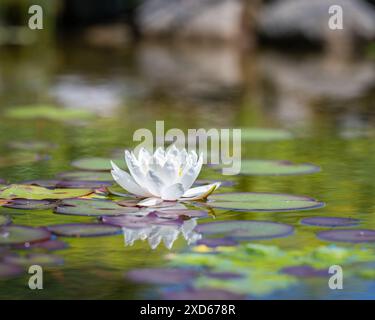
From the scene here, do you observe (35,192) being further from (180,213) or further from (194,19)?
(194,19)

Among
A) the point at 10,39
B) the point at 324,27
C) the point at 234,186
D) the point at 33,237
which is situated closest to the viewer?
the point at 33,237

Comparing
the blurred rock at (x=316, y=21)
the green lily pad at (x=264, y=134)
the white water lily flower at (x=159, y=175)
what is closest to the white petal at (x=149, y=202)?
the white water lily flower at (x=159, y=175)

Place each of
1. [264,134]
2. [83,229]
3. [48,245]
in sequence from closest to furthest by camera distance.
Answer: [48,245] < [83,229] < [264,134]

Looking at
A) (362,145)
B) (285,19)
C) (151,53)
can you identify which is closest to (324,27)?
(285,19)

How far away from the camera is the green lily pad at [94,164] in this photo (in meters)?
3.27

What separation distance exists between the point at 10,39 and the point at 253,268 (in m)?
11.0

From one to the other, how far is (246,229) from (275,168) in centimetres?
93

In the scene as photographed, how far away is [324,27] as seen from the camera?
10.2 m

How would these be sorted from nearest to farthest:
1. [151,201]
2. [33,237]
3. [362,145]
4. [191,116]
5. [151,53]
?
[33,237]
[151,201]
[362,145]
[191,116]
[151,53]

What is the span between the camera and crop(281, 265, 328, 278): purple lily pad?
202cm

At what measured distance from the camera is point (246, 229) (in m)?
2.38

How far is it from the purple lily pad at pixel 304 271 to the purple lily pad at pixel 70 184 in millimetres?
965

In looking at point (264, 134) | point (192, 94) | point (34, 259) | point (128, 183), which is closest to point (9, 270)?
point (34, 259)
